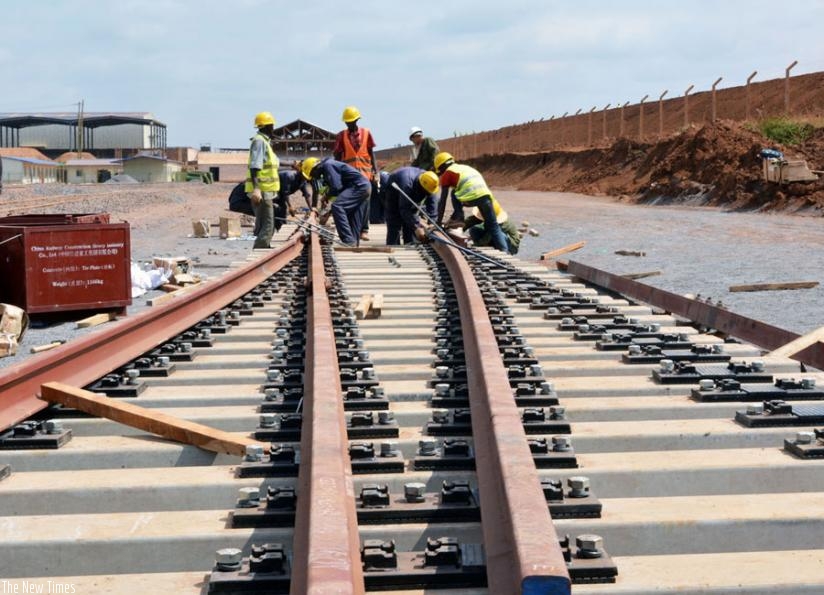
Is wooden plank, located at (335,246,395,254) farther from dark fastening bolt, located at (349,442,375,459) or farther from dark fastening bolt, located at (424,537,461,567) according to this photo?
dark fastening bolt, located at (424,537,461,567)

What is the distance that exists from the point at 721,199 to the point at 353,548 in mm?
28323

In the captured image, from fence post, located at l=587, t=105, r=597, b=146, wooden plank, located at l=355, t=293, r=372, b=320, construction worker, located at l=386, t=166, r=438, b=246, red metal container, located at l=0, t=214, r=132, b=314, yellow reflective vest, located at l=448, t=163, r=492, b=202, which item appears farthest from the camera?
fence post, located at l=587, t=105, r=597, b=146

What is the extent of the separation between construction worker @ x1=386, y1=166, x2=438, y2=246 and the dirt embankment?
568 inches

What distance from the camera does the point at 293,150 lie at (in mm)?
69375

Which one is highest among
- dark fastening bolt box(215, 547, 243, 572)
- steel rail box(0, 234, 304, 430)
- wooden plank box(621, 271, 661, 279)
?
wooden plank box(621, 271, 661, 279)

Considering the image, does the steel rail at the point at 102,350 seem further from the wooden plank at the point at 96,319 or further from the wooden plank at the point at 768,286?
the wooden plank at the point at 768,286

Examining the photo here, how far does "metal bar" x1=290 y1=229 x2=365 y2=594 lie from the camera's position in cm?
207

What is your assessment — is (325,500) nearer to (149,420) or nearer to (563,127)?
(149,420)

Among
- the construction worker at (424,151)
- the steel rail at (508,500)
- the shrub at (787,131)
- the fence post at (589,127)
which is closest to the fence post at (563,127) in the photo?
the fence post at (589,127)

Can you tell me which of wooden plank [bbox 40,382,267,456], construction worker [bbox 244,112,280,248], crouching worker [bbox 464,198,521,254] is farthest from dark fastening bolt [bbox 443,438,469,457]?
construction worker [bbox 244,112,280,248]

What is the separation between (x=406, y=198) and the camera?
12.4 meters

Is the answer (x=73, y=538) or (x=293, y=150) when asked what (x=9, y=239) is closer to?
(x=73, y=538)

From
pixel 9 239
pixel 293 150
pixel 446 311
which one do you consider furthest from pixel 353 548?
pixel 293 150

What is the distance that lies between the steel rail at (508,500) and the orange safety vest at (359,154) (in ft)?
33.5
